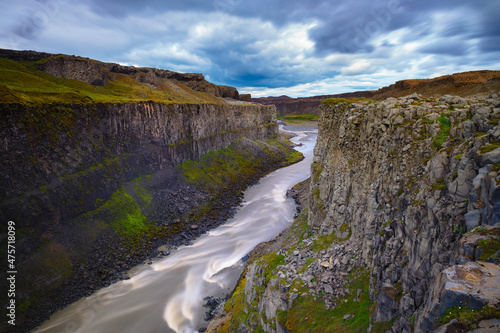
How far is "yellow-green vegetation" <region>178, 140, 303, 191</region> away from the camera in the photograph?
5725 cm

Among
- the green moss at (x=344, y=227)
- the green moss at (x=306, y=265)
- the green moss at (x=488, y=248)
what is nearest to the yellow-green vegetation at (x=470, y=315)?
the green moss at (x=488, y=248)

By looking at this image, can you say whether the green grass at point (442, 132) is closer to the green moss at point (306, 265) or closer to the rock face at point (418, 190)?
the rock face at point (418, 190)

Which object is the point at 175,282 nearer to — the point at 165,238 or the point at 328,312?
the point at 165,238

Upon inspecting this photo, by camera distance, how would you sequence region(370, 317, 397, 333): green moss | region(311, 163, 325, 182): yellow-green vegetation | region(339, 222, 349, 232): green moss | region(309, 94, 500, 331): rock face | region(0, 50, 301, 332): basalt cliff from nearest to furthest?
region(309, 94, 500, 331): rock face, region(370, 317, 397, 333): green moss, region(339, 222, 349, 232): green moss, region(0, 50, 301, 332): basalt cliff, region(311, 163, 325, 182): yellow-green vegetation

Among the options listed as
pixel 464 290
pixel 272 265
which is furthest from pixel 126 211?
pixel 464 290

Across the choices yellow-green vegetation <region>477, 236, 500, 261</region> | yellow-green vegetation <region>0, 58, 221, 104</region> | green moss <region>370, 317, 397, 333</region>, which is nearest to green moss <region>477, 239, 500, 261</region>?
yellow-green vegetation <region>477, 236, 500, 261</region>

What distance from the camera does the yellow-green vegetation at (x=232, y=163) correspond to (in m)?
57.2

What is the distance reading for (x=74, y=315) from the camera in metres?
24.8

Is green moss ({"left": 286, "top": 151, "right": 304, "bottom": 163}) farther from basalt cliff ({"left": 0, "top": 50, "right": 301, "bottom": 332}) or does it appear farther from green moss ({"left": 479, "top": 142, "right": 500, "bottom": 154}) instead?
green moss ({"left": 479, "top": 142, "right": 500, "bottom": 154})

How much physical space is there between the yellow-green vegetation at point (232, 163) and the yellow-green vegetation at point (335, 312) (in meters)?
43.5

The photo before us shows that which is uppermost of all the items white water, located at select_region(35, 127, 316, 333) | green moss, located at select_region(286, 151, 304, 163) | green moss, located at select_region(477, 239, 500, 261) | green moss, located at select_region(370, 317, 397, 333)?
green moss, located at select_region(477, 239, 500, 261)

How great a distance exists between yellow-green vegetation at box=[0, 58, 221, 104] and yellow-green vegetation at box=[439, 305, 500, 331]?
39705 mm

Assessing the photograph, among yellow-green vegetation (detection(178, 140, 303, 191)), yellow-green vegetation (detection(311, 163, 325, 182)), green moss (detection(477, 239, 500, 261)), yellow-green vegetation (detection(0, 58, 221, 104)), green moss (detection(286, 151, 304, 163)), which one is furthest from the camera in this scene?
green moss (detection(286, 151, 304, 163))

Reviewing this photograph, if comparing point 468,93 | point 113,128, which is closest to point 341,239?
point 468,93
